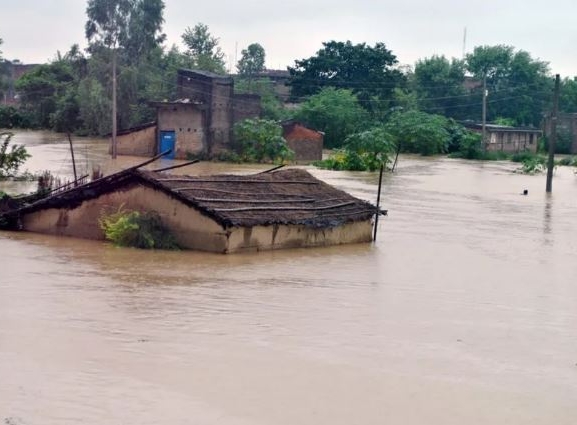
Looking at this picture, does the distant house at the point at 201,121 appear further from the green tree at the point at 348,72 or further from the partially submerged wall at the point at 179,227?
the partially submerged wall at the point at 179,227

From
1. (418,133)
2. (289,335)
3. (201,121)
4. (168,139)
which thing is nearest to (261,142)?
(201,121)

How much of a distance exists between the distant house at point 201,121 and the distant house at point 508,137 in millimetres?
21984

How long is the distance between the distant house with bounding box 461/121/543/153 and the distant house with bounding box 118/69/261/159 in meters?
22.0

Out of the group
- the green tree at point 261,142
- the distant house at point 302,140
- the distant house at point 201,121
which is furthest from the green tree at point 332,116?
the green tree at point 261,142

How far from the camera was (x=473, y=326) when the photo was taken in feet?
37.7

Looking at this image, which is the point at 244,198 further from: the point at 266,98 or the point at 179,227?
the point at 266,98

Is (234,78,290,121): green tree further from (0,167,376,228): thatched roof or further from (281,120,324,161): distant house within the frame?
(0,167,376,228): thatched roof

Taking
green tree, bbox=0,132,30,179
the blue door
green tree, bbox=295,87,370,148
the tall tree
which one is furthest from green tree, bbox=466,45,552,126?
green tree, bbox=0,132,30,179

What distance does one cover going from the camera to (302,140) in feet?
148

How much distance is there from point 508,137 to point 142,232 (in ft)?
168

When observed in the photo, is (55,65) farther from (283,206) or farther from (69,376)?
(69,376)

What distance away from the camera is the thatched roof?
1532 cm

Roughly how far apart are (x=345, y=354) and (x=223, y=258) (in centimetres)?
539

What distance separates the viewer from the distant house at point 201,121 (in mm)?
41375
